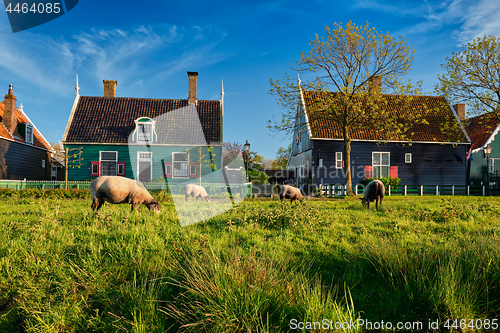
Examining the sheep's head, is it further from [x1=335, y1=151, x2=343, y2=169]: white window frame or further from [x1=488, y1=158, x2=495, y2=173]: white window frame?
[x1=488, y1=158, x2=495, y2=173]: white window frame

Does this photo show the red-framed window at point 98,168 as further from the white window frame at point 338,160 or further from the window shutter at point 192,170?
the white window frame at point 338,160

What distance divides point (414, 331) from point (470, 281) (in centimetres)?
128

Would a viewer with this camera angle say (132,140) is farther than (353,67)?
Yes

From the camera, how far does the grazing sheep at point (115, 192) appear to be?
8797mm

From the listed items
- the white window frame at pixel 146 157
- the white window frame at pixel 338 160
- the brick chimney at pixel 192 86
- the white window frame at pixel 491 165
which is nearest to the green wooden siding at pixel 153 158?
the white window frame at pixel 146 157

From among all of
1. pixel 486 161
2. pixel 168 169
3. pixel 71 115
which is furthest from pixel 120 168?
pixel 486 161

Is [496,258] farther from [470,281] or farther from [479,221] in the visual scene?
[479,221]

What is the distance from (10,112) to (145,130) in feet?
37.5

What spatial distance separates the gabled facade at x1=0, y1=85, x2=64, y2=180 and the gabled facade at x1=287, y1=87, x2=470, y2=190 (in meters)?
25.5

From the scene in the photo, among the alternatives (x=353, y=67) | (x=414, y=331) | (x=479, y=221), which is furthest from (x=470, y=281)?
(x=353, y=67)

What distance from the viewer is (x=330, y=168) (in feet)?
82.8

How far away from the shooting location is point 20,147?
1011 inches

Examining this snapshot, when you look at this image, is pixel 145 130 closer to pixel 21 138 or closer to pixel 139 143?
pixel 139 143

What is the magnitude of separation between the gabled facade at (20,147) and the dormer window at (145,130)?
405 inches
